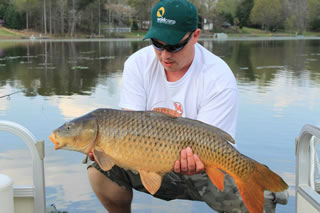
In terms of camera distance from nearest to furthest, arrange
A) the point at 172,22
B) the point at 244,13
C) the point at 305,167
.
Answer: the point at 305,167 → the point at 172,22 → the point at 244,13

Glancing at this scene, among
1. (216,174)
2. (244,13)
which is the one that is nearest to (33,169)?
(216,174)

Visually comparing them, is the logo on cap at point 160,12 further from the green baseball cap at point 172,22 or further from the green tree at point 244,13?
the green tree at point 244,13

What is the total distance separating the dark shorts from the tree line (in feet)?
171

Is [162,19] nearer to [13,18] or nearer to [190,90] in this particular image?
[190,90]

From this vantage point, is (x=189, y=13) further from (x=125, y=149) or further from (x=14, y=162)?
(x=14, y=162)

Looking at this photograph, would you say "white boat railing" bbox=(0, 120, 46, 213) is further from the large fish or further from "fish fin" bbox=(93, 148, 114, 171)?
"fish fin" bbox=(93, 148, 114, 171)

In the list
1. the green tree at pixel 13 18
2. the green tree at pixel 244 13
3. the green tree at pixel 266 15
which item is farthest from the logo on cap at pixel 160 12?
the green tree at pixel 266 15

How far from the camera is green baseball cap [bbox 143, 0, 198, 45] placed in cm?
280

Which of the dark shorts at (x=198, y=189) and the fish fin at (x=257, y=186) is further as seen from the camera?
the dark shorts at (x=198, y=189)

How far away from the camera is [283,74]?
15602 mm

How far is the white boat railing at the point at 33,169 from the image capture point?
8.79ft

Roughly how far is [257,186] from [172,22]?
109 centimetres

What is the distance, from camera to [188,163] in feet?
8.16

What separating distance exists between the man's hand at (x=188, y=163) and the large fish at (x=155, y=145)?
0.03 meters
